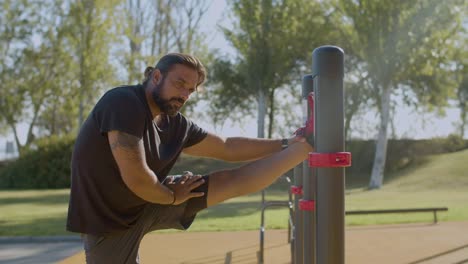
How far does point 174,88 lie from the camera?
2.49 m

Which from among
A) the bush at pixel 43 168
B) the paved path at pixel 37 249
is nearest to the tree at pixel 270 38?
the bush at pixel 43 168

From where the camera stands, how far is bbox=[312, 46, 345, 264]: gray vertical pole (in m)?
1.92

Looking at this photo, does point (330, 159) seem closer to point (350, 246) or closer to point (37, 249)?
point (350, 246)

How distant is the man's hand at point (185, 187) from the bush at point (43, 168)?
65.1 ft

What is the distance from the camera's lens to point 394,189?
756 inches

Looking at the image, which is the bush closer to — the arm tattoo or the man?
the man

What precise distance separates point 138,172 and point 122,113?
0.26 meters

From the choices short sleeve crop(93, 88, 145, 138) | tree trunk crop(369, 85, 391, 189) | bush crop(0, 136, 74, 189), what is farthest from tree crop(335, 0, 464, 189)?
short sleeve crop(93, 88, 145, 138)

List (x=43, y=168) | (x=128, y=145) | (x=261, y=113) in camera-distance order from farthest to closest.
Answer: (x=261, y=113), (x=43, y=168), (x=128, y=145)

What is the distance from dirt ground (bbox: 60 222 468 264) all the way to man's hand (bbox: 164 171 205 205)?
3.03m

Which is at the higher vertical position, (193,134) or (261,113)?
(261,113)

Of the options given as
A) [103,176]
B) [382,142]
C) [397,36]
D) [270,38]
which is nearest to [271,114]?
[270,38]

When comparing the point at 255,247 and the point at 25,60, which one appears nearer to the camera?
the point at 255,247

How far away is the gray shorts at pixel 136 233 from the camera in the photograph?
2551mm
